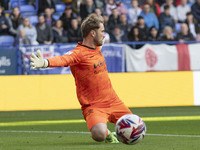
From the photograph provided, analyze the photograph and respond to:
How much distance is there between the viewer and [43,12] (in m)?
22.3

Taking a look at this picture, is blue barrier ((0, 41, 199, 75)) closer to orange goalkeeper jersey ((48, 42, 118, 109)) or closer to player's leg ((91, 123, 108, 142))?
orange goalkeeper jersey ((48, 42, 118, 109))

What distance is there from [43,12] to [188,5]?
22.1ft

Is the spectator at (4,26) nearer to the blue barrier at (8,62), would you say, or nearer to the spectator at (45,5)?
the spectator at (45,5)

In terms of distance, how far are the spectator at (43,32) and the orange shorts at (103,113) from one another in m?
11.9

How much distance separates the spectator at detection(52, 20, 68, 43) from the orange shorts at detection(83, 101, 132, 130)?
12.3 metres

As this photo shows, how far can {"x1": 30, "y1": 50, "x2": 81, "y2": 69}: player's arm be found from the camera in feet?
24.4

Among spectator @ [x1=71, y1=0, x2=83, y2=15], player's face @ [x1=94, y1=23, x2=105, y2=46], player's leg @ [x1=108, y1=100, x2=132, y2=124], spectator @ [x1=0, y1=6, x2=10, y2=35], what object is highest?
player's face @ [x1=94, y1=23, x2=105, y2=46]

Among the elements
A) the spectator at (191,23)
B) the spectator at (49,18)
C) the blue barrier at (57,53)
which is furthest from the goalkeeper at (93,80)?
the spectator at (191,23)

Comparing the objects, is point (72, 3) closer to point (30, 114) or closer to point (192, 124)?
point (30, 114)

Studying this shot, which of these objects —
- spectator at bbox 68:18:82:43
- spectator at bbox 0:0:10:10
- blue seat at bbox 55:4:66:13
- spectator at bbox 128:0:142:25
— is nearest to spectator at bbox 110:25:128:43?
spectator at bbox 68:18:82:43

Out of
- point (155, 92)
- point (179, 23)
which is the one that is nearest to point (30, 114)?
point (155, 92)

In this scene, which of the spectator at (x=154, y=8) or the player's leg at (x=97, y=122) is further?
the spectator at (x=154, y=8)

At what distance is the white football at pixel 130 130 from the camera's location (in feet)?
26.1

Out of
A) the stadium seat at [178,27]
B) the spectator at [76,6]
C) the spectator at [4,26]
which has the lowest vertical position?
the stadium seat at [178,27]
